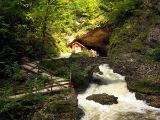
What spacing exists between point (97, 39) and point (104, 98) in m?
17.3

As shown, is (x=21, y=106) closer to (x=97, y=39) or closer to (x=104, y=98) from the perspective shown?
(x=104, y=98)

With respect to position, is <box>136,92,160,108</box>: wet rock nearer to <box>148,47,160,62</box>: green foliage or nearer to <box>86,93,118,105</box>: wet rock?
<box>86,93,118,105</box>: wet rock

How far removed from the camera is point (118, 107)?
70.4ft

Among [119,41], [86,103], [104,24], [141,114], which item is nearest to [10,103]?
[86,103]

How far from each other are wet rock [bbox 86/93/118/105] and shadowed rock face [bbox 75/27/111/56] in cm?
1586

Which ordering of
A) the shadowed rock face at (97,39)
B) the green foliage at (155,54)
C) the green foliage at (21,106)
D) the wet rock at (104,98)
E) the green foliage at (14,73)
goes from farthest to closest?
the shadowed rock face at (97,39) → the green foliage at (155,54) → the green foliage at (14,73) → the wet rock at (104,98) → the green foliage at (21,106)

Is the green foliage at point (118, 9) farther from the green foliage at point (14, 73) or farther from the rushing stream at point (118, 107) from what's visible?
the green foliage at point (14, 73)

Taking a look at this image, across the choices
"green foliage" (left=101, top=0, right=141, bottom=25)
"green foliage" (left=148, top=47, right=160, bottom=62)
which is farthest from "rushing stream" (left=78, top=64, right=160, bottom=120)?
"green foliage" (left=101, top=0, right=141, bottom=25)

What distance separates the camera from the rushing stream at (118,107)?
65.7 feet

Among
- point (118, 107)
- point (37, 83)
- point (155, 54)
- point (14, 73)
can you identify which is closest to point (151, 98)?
point (118, 107)

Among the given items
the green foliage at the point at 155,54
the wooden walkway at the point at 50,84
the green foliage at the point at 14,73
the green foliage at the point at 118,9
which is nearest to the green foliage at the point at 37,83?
the wooden walkway at the point at 50,84

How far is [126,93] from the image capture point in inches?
939

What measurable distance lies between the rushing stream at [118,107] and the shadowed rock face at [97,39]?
1236cm

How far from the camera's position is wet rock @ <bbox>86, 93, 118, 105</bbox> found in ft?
71.5
